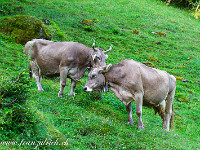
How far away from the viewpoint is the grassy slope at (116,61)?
8.68m

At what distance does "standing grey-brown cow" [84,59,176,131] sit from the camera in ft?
32.6

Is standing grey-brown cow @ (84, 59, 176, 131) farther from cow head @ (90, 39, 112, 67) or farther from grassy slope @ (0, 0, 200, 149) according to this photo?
grassy slope @ (0, 0, 200, 149)

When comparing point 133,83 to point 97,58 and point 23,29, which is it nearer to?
point 97,58

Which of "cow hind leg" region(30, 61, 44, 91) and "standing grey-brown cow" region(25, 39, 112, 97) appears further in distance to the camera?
"cow hind leg" region(30, 61, 44, 91)

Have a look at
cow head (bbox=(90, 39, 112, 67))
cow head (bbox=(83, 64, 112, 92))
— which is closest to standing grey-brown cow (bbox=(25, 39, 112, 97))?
cow head (bbox=(90, 39, 112, 67))

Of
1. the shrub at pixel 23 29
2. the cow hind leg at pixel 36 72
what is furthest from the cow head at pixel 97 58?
the shrub at pixel 23 29

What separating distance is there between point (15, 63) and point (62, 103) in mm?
5617

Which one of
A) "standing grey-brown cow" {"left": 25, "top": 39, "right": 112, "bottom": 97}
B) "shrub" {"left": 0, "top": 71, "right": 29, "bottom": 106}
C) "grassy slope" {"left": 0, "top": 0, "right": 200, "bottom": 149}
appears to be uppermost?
"shrub" {"left": 0, "top": 71, "right": 29, "bottom": 106}

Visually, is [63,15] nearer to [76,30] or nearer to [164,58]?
[76,30]

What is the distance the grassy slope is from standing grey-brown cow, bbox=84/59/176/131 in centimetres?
107

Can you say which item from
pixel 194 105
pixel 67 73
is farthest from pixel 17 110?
pixel 194 105

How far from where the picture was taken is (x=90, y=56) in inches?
453

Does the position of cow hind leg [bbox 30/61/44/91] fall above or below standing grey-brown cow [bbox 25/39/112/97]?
below

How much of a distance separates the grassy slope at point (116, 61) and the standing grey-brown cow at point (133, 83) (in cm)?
107
